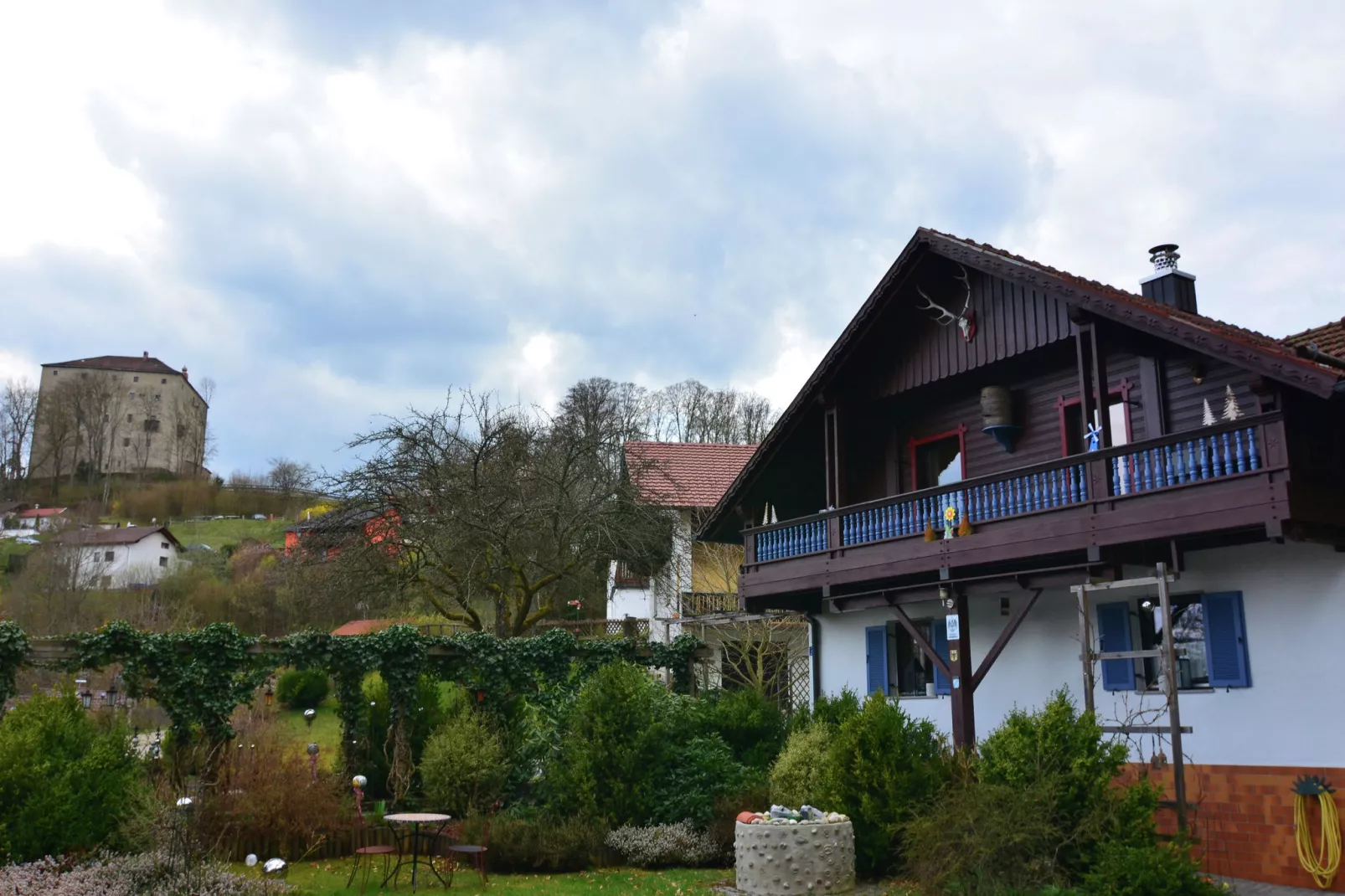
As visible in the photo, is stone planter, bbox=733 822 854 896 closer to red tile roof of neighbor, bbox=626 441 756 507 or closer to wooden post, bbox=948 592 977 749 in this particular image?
wooden post, bbox=948 592 977 749

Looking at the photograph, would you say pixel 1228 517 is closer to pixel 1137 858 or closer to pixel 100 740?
pixel 1137 858

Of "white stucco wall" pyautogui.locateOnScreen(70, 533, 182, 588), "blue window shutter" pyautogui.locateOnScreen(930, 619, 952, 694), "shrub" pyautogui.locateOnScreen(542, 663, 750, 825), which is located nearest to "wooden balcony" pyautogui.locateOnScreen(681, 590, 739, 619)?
"blue window shutter" pyautogui.locateOnScreen(930, 619, 952, 694)

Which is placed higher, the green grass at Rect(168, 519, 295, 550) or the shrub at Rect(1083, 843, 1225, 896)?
the green grass at Rect(168, 519, 295, 550)

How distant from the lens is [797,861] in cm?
1076

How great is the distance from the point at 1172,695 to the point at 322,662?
40.0ft

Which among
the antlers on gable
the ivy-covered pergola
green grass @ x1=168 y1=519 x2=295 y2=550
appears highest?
green grass @ x1=168 y1=519 x2=295 y2=550

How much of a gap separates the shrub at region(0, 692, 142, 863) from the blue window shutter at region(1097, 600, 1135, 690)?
1189cm

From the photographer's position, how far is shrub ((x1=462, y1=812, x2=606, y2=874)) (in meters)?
13.0

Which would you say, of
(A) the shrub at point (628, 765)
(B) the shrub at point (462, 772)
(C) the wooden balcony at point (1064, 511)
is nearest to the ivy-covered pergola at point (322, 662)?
(B) the shrub at point (462, 772)

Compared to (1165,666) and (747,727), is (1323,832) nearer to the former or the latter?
(1165,666)

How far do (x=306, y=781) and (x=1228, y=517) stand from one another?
11878 millimetres

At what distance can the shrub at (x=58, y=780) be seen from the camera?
1180cm

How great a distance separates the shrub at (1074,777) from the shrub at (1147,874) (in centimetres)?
26

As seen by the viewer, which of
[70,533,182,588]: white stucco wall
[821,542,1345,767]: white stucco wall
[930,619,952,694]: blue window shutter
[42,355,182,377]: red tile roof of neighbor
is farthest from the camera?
[42,355,182,377]: red tile roof of neighbor
